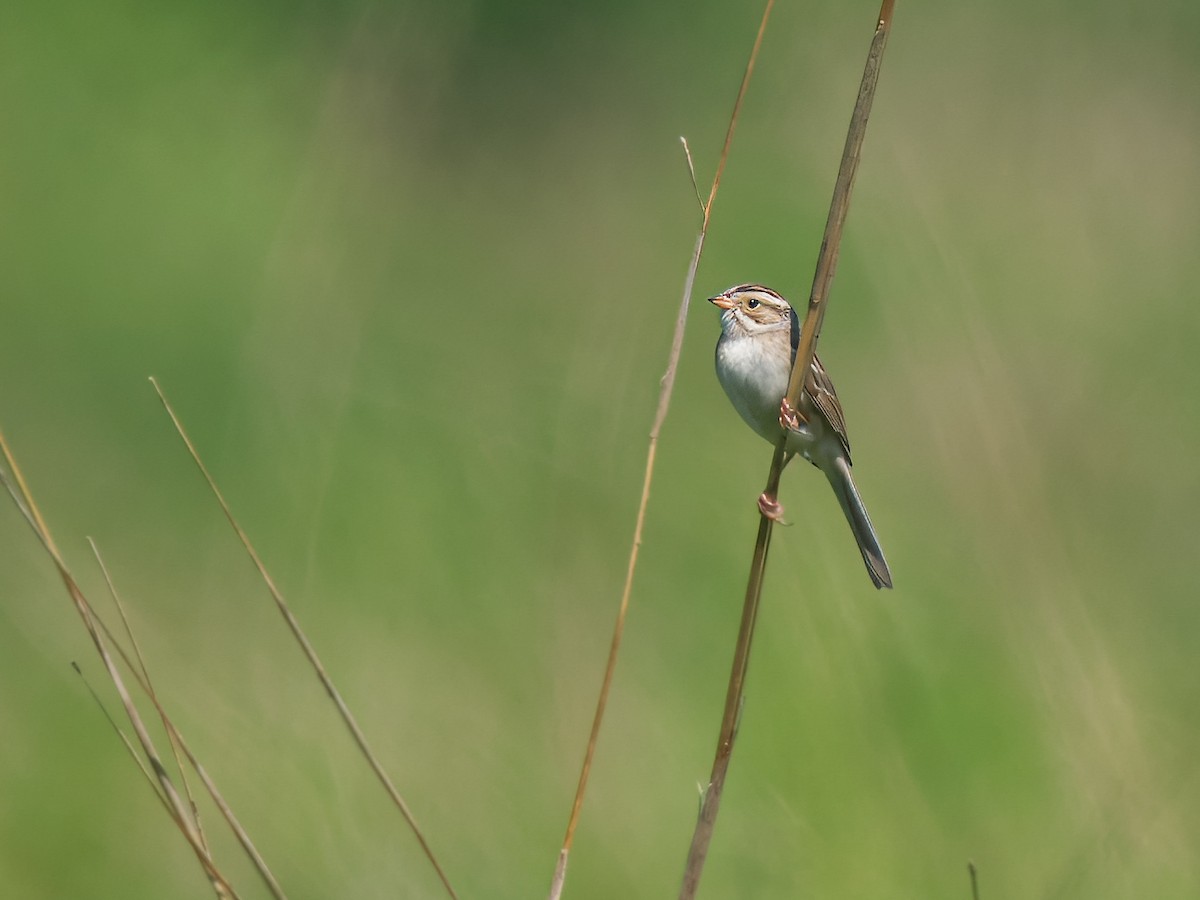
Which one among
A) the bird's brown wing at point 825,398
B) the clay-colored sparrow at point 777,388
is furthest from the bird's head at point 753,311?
the bird's brown wing at point 825,398

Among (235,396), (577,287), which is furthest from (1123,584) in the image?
(235,396)

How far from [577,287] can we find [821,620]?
349 centimetres

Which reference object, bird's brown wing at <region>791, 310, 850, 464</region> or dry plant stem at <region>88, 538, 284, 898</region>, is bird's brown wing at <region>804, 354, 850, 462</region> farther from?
dry plant stem at <region>88, 538, 284, 898</region>

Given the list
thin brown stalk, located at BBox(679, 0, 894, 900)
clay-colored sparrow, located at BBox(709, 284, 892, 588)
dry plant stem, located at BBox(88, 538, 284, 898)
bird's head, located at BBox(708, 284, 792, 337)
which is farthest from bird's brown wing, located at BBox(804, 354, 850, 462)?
dry plant stem, located at BBox(88, 538, 284, 898)

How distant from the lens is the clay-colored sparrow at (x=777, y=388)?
10.1ft

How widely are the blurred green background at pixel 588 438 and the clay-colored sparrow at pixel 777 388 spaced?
241mm

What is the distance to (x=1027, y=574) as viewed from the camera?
445cm

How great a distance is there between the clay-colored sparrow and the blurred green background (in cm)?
24

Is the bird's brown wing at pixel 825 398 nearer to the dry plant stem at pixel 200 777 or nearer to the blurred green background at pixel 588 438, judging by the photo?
the blurred green background at pixel 588 438

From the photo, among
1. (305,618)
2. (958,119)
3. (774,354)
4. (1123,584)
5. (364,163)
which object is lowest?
(305,618)

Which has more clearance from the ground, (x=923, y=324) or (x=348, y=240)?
(x=923, y=324)

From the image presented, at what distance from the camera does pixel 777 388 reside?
3.05 m

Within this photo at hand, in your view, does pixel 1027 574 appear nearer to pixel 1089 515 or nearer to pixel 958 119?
pixel 1089 515

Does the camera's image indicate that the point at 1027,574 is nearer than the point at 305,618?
Yes
